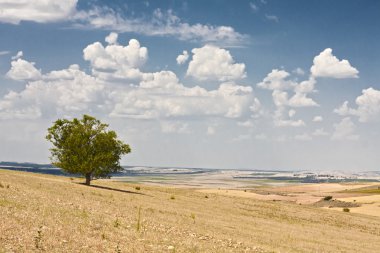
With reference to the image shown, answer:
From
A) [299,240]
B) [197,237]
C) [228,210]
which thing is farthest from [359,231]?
[197,237]

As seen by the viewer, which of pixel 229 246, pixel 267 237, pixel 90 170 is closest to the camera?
pixel 229 246

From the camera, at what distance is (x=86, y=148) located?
209 ft

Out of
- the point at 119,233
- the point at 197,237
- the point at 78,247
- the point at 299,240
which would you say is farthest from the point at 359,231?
the point at 78,247

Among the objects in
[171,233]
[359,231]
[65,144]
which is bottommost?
[359,231]

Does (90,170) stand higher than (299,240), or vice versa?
(90,170)

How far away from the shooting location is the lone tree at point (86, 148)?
62.9 metres

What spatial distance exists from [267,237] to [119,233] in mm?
15387

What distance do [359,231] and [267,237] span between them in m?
21.6

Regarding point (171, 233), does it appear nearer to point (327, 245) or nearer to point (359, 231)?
point (327, 245)

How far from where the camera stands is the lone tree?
62875mm

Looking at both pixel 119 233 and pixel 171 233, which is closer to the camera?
pixel 119 233

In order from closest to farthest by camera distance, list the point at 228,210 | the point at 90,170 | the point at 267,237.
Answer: the point at 267,237 < the point at 228,210 < the point at 90,170

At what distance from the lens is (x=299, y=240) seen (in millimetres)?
35875

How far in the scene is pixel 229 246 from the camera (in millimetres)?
24828
